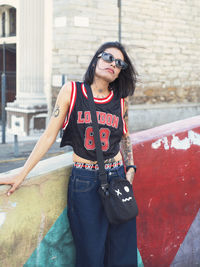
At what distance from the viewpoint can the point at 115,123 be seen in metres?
2.09

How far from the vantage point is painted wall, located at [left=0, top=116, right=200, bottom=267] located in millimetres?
1951

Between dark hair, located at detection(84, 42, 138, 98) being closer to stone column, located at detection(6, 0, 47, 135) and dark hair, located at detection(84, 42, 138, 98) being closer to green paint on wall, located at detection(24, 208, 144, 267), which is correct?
green paint on wall, located at detection(24, 208, 144, 267)

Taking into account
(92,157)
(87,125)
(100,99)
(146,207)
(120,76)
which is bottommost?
(146,207)

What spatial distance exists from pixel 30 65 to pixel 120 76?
9.85 metres

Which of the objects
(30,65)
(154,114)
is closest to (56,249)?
(30,65)

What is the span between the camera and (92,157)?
6.61ft

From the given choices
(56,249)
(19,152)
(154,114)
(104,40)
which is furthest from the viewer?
(154,114)

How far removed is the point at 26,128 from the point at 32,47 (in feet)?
7.89

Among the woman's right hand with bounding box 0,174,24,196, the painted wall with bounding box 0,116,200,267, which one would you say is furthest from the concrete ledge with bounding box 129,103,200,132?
the woman's right hand with bounding box 0,174,24,196

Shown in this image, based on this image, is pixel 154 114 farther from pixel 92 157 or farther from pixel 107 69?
pixel 92 157

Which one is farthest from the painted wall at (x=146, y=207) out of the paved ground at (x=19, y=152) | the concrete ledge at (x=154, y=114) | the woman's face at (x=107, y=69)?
the concrete ledge at (x=154, y=114)

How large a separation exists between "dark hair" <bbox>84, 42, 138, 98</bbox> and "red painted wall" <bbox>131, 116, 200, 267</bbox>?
1.12 feet

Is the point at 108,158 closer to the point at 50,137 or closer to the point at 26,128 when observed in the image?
the point at 50,137

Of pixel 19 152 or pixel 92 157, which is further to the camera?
pixel 19 152
